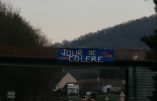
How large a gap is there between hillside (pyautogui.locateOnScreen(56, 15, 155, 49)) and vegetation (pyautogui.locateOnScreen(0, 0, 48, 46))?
1933 centimetres

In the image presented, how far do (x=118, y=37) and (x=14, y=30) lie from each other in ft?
149

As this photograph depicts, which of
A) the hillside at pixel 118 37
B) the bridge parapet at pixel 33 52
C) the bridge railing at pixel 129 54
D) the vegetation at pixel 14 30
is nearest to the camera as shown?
the bridge parapet at pixel 33 52

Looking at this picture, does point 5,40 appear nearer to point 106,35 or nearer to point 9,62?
point 9,62

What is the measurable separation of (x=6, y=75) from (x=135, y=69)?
68.6 ft

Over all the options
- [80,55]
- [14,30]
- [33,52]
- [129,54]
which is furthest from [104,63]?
[14,30]

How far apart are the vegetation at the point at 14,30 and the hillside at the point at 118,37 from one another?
19.3m

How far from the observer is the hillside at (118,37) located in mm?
118688

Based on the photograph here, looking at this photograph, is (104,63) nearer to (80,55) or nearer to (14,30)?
(80,55)

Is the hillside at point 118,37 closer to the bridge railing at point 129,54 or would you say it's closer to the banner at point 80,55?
the bridge railing at point 129,54

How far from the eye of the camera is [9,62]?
69312 mm

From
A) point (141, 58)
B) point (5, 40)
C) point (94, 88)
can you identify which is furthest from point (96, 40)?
point (141, 58)

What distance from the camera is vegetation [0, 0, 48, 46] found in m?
82.8

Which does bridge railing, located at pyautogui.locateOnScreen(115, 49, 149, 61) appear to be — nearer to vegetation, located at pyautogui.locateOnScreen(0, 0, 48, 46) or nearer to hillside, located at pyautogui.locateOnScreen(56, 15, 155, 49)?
vegetation, located at pyautogui.locateOnScreen(0, 0, 48, 46)

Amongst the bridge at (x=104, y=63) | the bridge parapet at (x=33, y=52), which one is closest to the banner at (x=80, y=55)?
the bridge at (x=104, y=63)
